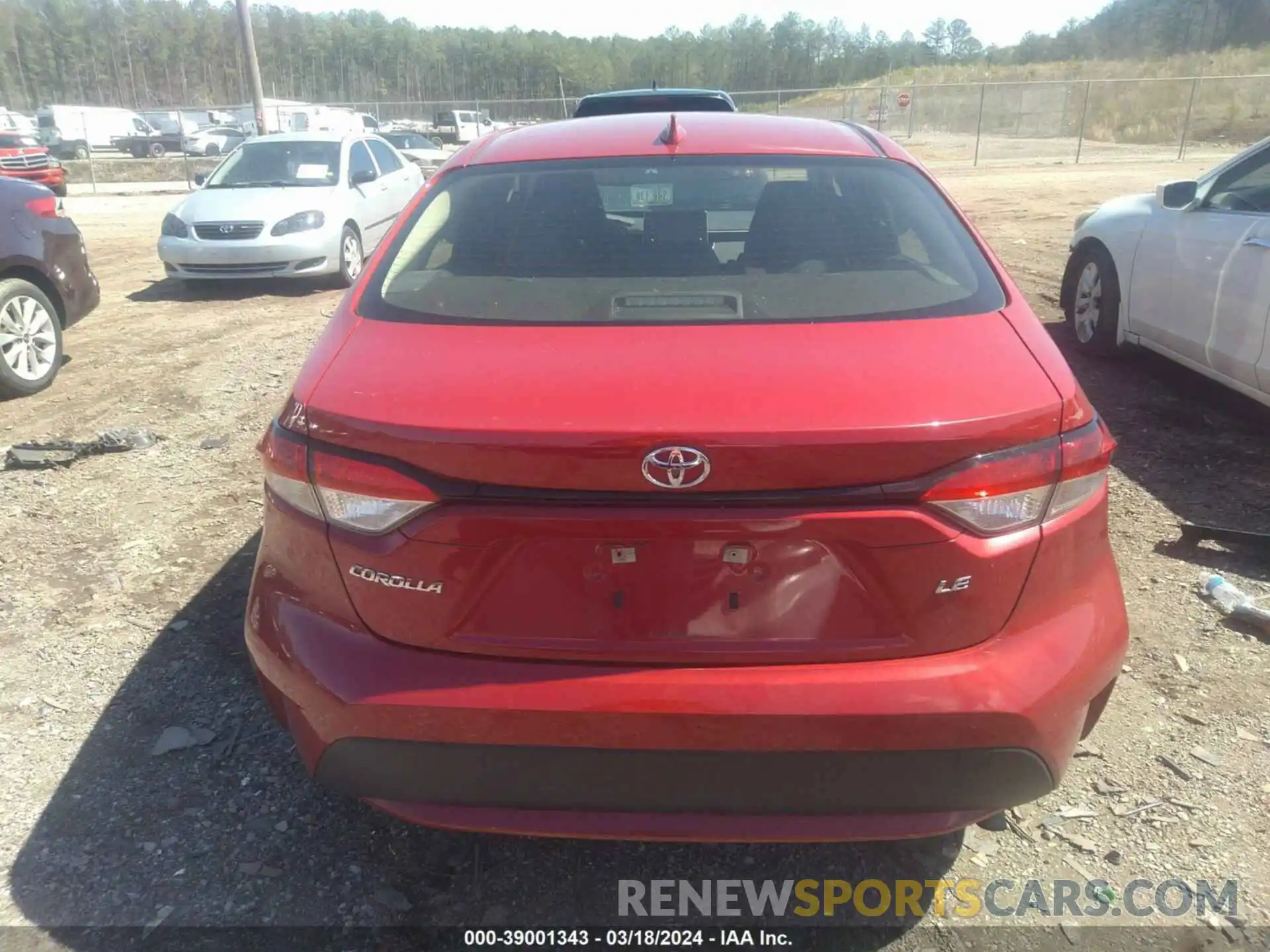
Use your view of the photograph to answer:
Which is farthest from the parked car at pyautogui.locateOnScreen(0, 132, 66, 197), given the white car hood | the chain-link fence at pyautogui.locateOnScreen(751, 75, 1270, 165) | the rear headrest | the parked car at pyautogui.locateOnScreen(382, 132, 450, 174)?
the rear headrest

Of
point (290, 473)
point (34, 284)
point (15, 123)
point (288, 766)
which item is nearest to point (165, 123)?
point (15, 123)

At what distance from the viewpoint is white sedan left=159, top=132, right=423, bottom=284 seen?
9570 mm

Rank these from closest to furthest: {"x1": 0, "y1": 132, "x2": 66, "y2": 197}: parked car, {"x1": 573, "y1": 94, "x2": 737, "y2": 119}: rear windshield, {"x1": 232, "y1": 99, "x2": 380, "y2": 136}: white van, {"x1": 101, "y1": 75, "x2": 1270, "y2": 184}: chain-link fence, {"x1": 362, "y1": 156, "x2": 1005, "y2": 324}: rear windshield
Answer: {"x1": 362, "y1": 156, "x2": 1005, "y2": 324}: rear windshield
{"x1": 573, "y1": 94, "x2": 737, "y2": 119}: rear windshield
{"x1": 0, "y1": 132, "x2": 66, "y2": 197}: parked car
{"x1": 232, "y1": 99, "x2": 380, "y2": 136}: white van
{"x1": 101, "y1": 75, "x2": 1270, "y2": 184}: chain-link fence

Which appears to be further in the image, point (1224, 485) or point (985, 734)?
point (1224, 485)

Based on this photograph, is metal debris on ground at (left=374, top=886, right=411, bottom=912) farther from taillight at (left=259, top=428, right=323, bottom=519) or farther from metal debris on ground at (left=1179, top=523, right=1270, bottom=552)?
metal debris on ground at (left=1179, top=523, right=1270, bottom=552)

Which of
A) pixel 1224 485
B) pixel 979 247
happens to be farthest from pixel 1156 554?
pixel 979 247

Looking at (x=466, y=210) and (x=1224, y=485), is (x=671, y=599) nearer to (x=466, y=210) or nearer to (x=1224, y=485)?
(x=466, y=210)

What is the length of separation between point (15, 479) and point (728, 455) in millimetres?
4622

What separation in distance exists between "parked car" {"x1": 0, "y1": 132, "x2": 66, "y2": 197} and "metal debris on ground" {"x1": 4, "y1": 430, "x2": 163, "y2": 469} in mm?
18332

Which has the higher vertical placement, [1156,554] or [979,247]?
[979,247]

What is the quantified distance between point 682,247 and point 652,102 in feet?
21.4

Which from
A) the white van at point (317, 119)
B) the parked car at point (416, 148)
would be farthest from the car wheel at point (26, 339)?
the white van at point (317, 119)

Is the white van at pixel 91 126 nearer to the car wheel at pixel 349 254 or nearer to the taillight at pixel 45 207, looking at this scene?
the car wheel at pixel 349 254

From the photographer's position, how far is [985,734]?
176 centimetres
